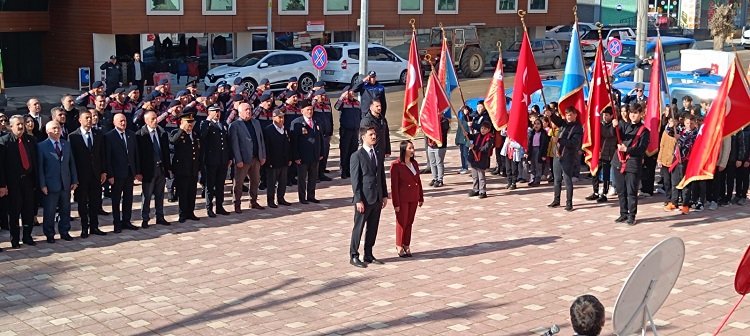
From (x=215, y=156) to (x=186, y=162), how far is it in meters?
0.65

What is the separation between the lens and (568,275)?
12.7 m

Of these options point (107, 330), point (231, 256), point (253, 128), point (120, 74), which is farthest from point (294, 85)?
point (120, 74)

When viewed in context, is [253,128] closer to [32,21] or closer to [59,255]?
[59,255]

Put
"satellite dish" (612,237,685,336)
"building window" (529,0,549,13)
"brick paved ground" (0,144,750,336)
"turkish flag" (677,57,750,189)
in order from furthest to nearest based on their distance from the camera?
"building window" (529,0,549,13) → "turkish flag" (677,57,750,189) → "brick paved ground" (0,144,750,336) → "satellite dish" (612,237,685,336)

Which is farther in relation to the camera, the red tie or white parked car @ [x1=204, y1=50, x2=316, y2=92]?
white parked car @ [x1=204, y1=50, x2=316, y2=92]

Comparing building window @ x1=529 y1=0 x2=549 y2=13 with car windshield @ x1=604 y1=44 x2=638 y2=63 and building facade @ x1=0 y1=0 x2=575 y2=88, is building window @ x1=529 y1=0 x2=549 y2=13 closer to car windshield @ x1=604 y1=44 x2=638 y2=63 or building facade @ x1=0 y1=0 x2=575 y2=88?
building facade @ x1=0 y1=0 x2=575 y2=88

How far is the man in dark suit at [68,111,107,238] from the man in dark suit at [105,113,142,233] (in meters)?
0.12

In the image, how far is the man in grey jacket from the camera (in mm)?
15828

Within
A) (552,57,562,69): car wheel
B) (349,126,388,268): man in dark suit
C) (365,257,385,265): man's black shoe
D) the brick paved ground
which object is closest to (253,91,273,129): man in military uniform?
the brick paved ground

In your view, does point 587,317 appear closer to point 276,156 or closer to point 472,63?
point 276,156

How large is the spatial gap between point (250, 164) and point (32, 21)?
22224mm

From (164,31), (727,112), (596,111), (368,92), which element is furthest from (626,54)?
(727,112)

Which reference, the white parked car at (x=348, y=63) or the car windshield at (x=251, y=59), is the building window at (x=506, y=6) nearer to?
the white parked car at (x=348, y=63)

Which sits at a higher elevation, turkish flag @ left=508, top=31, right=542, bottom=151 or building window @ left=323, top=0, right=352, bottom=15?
building window @ left=323, top=0, right=352, bottom=15
